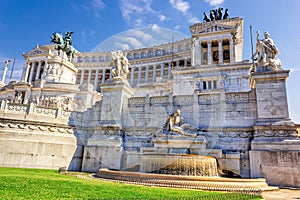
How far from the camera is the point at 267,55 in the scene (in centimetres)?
1806

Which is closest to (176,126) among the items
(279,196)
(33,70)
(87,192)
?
(279,196)

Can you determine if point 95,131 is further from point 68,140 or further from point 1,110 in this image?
point 1,110

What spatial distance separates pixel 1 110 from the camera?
60.5 feet

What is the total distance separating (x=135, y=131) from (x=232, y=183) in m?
10.7

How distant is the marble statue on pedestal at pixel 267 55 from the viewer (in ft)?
57.0

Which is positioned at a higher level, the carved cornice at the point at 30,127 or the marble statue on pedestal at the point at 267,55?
the marble statue on pedestal at the point at 267,55

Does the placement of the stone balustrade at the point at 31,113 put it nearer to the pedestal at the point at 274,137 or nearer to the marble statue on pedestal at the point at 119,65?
the marble statue on pedestal at the point at 119,65

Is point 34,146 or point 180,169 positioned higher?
point 34,146

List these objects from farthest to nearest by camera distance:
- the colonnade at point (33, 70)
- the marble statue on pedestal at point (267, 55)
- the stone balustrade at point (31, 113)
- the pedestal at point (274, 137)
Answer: the colonnade at point (33, 70) → the stone balustrade at point (31, 113) → the marble statue on pedestal at point (267, 55) → the pedestal at point (274, 137)

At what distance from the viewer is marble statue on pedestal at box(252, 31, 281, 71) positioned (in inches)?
684

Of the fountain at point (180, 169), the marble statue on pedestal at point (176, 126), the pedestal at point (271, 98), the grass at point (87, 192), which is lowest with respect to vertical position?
the grass at point (87, 192)

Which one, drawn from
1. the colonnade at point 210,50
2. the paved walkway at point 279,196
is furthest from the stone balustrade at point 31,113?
the colonnade at point 210,50

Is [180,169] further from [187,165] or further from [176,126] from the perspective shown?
[176,126]

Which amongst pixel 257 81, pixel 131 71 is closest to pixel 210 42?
pixel 131 71
